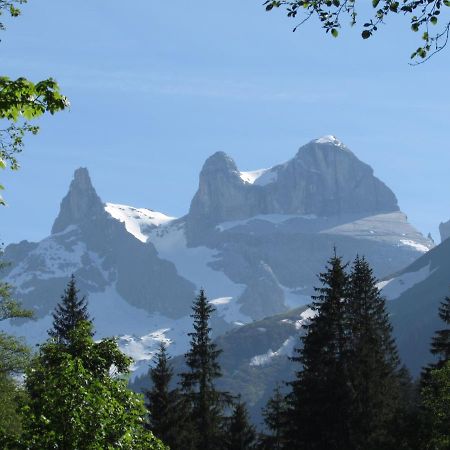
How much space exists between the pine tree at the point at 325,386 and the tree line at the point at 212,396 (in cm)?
6

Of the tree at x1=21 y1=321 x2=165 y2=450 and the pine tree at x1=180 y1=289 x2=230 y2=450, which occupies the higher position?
the pine tree at x1=180 y1=289 x2=230 y2=450

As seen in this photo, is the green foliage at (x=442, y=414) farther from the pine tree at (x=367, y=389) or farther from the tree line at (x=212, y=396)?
the pine tree at (x=367, y=389)

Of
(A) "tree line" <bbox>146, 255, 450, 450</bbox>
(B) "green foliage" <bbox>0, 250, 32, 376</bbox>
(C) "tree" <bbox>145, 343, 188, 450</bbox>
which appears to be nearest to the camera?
(B) "green foliage" <bbox>0, 250, 32, 376</bbox>

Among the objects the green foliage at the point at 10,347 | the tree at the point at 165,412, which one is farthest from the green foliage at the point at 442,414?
the tree at the point at 165,412

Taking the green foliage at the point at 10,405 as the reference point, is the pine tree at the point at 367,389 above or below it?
above

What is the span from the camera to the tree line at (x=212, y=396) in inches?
760

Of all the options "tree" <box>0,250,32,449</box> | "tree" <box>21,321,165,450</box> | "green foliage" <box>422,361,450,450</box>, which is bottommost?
"tree" <box>21,321,165,450</box>

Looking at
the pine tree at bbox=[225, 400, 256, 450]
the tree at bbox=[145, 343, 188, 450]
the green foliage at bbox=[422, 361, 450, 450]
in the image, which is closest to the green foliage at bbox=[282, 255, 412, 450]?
the green foliage at bbox=[422, 361, 450, 450]

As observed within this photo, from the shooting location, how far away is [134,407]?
20641mm

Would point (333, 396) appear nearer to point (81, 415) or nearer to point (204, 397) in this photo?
point (204, 397)

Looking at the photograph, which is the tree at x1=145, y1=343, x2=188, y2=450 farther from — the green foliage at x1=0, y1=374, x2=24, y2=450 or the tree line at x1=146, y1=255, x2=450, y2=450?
the green foliage at x1=0, y1=374, x2=24, y2=450

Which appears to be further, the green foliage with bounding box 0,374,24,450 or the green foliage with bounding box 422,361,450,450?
the green foliage with bounding box 422,361,450,450

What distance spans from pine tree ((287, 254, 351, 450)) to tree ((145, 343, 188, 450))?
9.92 metres

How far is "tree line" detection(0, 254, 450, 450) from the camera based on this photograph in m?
19.3
